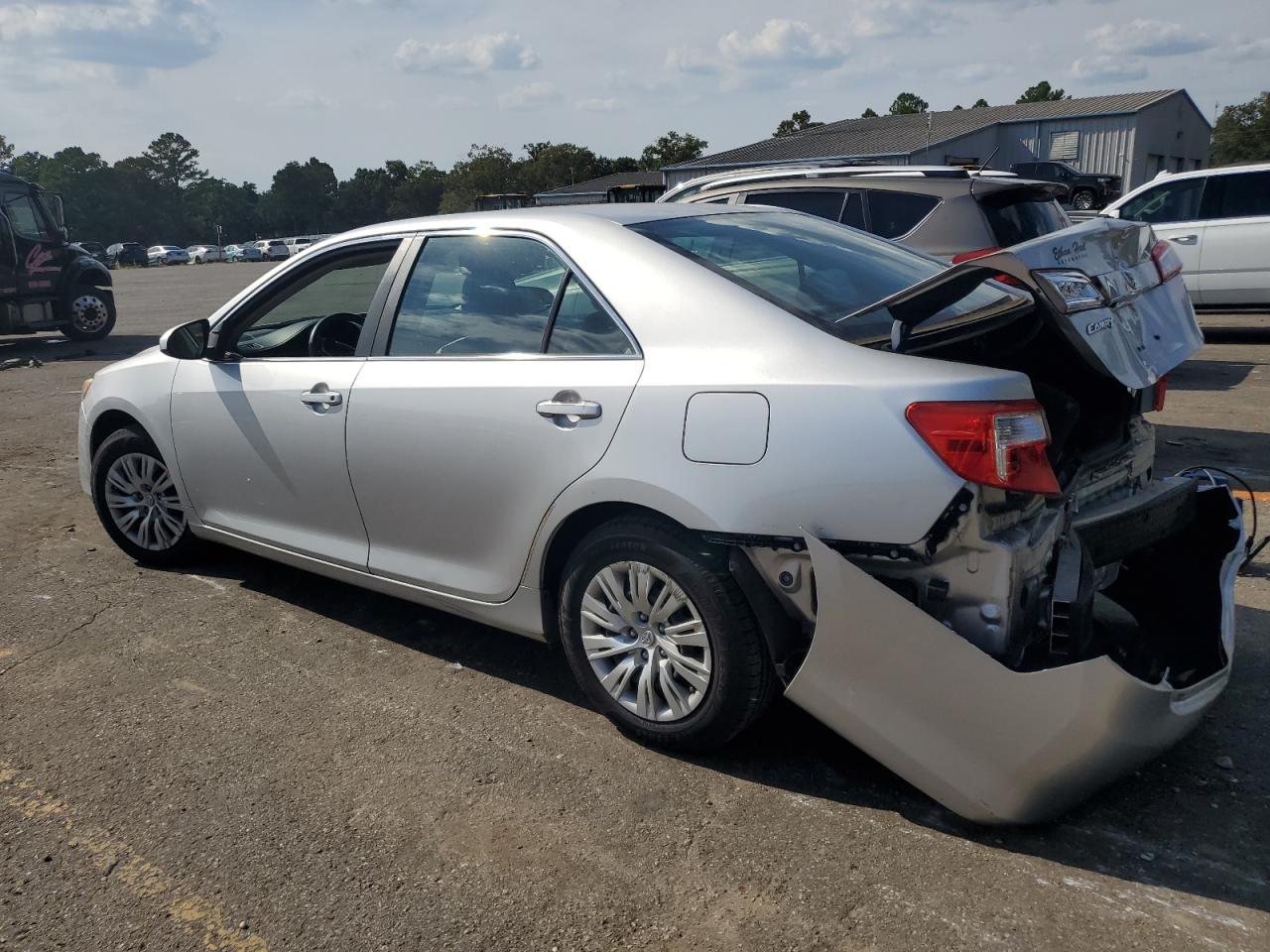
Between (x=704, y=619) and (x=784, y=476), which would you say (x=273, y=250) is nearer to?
(x=704, y=619)

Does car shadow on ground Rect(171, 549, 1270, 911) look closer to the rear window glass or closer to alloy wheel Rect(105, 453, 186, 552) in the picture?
alloy wheel Rect(105, 453, 186, 552)

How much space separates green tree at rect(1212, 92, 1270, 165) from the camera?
6425cm

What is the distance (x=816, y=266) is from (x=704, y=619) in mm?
1311

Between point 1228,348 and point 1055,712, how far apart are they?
34.7 ft

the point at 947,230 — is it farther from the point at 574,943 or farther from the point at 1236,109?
the point at 1236,109

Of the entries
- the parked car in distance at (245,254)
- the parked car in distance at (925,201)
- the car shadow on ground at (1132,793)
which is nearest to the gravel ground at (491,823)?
the car shadow on ground at (1132,793)

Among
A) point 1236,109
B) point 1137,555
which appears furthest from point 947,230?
point 1236,109

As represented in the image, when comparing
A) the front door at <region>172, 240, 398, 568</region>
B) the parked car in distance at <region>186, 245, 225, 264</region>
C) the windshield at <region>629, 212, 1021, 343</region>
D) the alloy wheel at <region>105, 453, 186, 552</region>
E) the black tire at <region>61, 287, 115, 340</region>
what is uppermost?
the windshield at <region>629, 212, 1021, 343</region>

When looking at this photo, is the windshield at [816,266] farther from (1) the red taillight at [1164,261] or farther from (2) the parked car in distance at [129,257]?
(2) the parked car in distance at [129,257]

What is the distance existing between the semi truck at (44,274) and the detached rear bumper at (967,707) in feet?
53.1

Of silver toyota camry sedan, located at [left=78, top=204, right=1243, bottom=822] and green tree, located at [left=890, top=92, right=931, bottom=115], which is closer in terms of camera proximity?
silver toyota camry sedan, located at [left=78, top=204, right=1243, bottom=822]

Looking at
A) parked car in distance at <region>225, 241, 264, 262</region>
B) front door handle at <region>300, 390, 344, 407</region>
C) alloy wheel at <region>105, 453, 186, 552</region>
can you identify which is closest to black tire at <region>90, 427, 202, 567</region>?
alloy wheel at <region>105, 453, 186, 552</region>

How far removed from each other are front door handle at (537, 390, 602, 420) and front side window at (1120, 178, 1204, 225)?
1034 centimetres

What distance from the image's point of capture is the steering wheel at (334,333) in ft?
14.2
